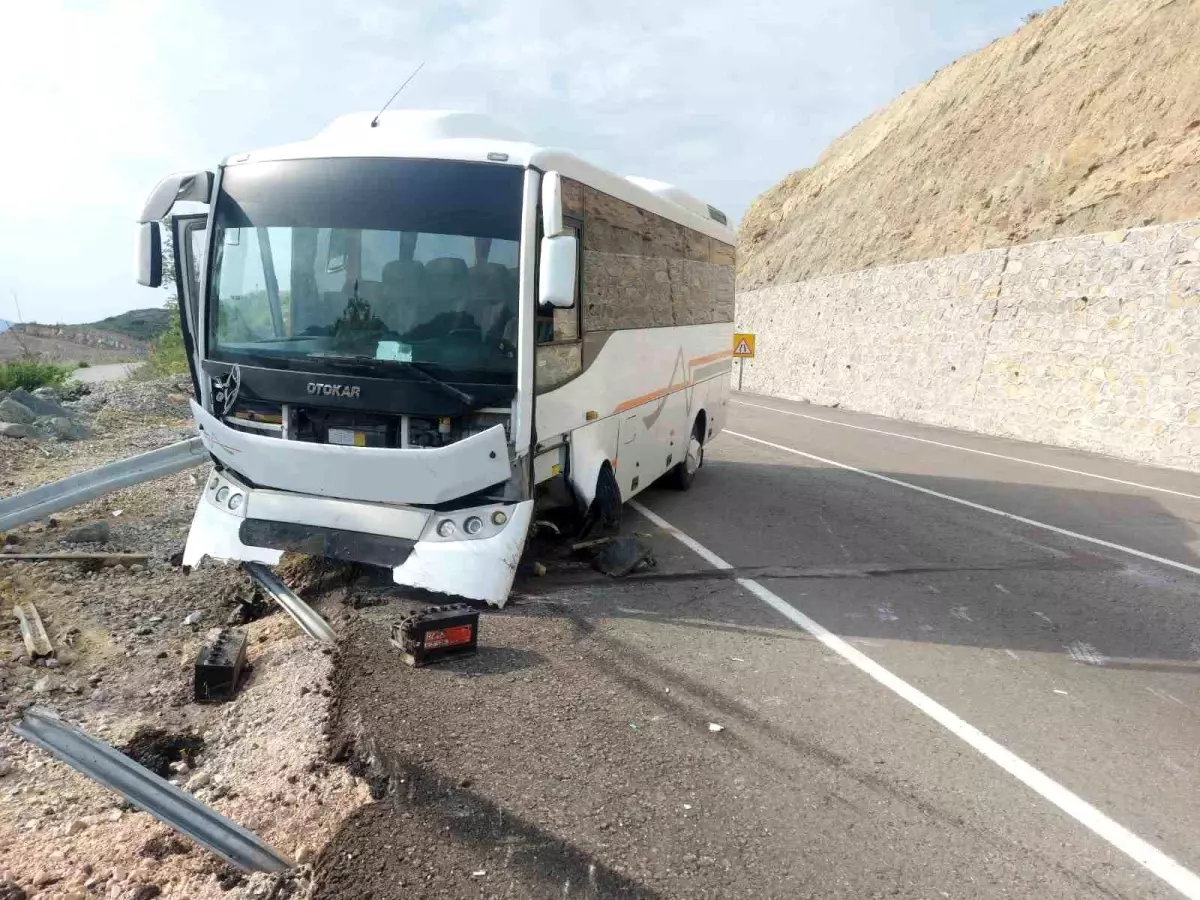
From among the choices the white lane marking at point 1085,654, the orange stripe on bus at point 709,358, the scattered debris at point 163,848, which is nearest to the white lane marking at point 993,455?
the orange stripe on bus at point 709,358

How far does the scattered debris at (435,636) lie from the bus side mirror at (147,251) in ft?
10.7

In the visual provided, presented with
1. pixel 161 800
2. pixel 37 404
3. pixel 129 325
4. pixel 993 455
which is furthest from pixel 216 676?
pixel 129 325

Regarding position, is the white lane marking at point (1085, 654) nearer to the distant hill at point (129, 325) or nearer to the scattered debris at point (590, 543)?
the scattered debris at point (590, 543)

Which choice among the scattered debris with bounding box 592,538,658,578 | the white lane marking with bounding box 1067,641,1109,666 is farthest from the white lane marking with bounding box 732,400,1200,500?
the scattered debris with bounding box 592,538,658,578

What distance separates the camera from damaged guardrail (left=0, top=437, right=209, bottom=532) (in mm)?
6371

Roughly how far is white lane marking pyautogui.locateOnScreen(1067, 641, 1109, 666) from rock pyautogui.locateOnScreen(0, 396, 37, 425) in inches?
516

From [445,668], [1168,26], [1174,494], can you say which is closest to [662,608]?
[445,668]

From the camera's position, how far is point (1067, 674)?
541cm

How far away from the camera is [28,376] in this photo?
66.2 feet

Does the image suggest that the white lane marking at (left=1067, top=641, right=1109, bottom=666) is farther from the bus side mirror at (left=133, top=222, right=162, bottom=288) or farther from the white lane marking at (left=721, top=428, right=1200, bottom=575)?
the bus side mirror at (left=133, top=222, right=162, bottom=288)

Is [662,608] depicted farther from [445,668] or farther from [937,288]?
[937,288]

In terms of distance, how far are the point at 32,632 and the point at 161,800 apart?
292 cm

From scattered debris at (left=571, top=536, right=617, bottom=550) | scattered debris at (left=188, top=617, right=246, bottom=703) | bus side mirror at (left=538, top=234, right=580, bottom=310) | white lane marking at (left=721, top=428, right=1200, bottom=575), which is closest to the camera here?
scattered debris at (left=188, top=617, right=246, bottom=703)

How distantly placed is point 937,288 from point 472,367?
19747 mm
